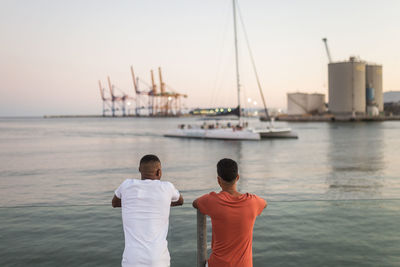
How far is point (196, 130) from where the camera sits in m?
49.8

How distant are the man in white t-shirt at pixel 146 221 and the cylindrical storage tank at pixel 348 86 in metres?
112

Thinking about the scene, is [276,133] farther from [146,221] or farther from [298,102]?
[298,102]

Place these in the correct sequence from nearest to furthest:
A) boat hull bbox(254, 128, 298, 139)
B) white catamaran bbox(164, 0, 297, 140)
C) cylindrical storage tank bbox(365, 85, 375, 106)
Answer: white catamaran bbox(164, 0, 297, 140)
boat hull bbox(254, 128, 298, 139)
cylindrical storage tank bbox(365, 85, 375, 106)

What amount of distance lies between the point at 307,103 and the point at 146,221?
5255 inches

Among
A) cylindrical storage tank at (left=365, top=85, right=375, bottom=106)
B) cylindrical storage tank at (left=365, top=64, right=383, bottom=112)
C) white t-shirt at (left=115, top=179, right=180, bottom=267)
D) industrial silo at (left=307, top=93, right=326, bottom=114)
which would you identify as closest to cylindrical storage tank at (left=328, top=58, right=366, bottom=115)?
cylindrical storage tank at (left=365, top=85, right=375, bottom=106)

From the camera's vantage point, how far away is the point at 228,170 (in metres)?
2.62

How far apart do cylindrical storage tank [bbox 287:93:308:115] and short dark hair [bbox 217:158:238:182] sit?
132 meters

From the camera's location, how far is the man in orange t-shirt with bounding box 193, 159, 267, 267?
102 inches

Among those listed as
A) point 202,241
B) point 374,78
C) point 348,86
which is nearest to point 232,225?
point 202,241

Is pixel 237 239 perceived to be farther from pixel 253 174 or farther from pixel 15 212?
pixel 253 174

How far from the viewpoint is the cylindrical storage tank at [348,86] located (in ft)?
347

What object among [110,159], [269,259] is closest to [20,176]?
[110,159]

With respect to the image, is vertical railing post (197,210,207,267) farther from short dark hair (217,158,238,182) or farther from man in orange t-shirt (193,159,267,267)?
short dark hair (217,158,238,182)

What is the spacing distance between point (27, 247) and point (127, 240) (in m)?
3.61
